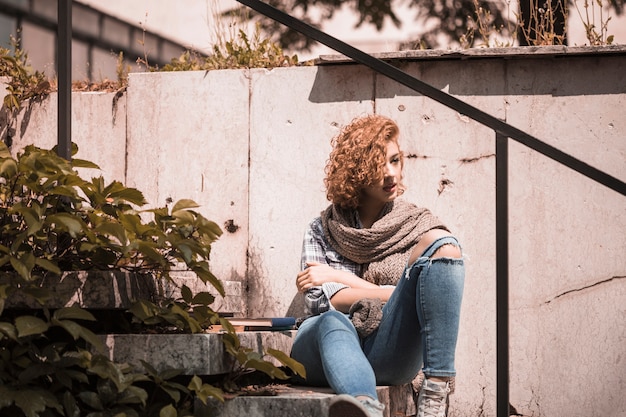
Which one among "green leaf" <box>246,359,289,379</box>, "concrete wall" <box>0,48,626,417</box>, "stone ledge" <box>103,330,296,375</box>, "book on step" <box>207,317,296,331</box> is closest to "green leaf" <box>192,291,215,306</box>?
"stone ledge" <box>103,330,296,375</box>

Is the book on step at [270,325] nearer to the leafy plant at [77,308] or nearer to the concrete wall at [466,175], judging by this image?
the leafy plant at [77,308]

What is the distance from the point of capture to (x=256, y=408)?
2.79m

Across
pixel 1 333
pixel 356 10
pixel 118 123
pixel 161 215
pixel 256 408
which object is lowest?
pixel 256 408

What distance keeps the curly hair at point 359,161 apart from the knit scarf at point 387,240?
12 cm

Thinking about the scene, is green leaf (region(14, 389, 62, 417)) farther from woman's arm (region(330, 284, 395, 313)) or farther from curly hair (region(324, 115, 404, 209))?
curly hair (region(324, 115, 404, 209))

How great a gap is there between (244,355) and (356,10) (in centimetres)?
706

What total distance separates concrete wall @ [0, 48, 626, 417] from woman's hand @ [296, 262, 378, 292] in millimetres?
765

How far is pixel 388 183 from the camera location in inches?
142

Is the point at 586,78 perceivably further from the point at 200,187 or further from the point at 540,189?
the point at 200,187

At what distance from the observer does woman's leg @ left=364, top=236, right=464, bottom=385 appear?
2.99m

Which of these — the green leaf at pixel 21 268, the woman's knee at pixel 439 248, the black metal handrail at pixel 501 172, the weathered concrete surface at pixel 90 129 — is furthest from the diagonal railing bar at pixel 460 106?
the weathered concrete surface at pixel 90 129

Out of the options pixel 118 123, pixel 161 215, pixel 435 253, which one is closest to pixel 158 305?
pixel 161 215

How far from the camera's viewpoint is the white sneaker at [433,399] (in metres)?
2.96

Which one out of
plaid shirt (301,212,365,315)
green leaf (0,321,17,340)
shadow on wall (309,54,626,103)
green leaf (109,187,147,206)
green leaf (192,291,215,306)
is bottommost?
green leaf (0,321,17,340)
